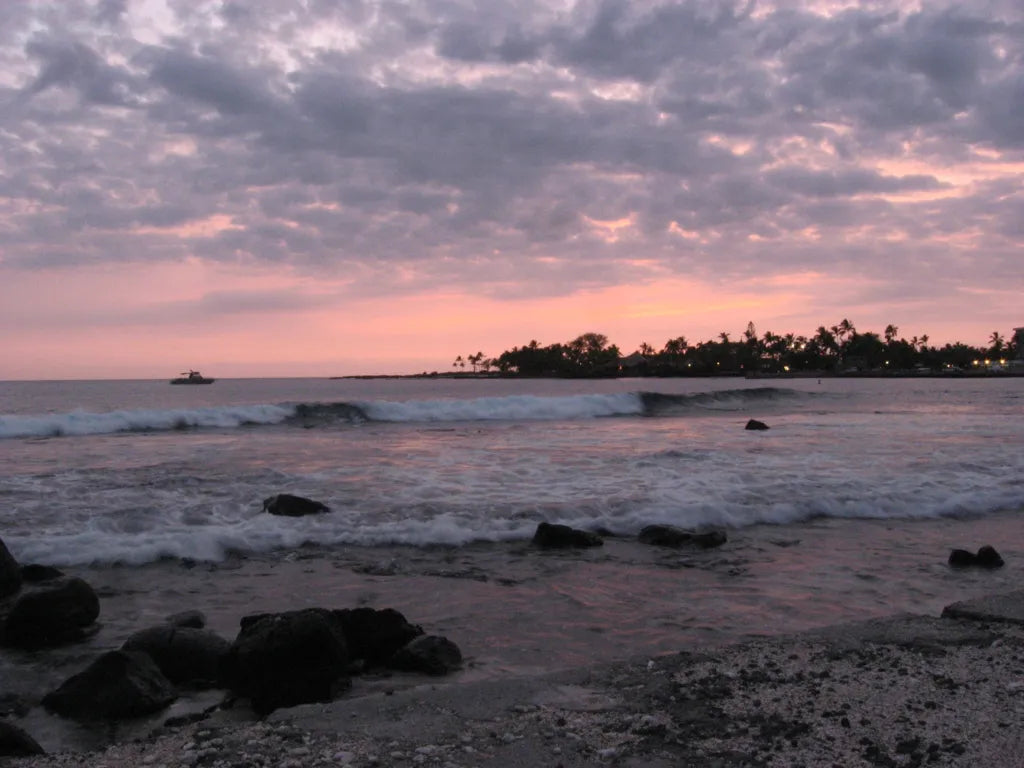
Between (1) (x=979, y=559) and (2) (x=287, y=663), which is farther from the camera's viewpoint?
(1) (x=979, y=559)

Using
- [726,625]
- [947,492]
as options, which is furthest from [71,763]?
[947,492]

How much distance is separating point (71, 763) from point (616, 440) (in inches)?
835

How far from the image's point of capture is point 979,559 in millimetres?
8609

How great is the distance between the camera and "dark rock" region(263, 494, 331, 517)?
11.4 m

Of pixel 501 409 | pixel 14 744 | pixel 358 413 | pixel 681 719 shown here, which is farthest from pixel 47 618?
pixel 501 409

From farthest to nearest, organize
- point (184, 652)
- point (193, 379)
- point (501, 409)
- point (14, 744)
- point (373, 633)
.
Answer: point (193, 379)
point (501, 409)
point (373, 633)
point (184, 652)
point (14, 744)

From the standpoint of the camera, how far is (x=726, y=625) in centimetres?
666

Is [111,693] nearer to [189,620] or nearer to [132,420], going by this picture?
[189,620]

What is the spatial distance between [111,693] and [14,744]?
0.78 meters

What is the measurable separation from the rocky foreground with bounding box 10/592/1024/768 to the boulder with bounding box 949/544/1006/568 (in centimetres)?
334

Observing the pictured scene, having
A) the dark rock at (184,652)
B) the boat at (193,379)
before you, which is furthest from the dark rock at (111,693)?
the boat at (193,379)

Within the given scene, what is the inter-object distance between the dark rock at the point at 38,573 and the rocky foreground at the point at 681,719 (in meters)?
4.24

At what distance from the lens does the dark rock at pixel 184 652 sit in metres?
5.54

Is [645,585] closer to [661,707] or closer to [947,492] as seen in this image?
[661,707]
